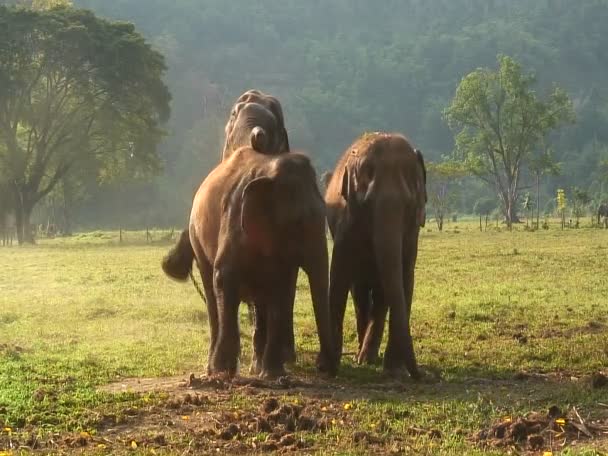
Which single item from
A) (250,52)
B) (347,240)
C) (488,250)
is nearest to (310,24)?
(250,52)

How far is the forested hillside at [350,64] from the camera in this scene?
4200 inches

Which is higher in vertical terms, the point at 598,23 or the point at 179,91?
the point at 598,23

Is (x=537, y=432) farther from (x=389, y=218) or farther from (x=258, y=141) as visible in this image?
(x=258, y=141)

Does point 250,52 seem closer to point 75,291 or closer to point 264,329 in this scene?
point 75,291

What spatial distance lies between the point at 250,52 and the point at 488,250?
121 meters

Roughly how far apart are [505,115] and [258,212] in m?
58.9

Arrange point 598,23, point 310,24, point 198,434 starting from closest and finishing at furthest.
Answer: point 198,434 → point 598,23 → point 310,24

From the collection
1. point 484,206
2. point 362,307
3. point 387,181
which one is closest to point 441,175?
point 484,206

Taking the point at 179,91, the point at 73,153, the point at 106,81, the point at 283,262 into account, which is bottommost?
the point at 283,262

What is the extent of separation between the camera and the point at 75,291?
19.6m

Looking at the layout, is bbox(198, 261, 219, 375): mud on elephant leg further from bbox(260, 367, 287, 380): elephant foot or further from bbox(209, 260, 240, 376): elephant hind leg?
bbox(260, 367, 287, 380): elephant foot

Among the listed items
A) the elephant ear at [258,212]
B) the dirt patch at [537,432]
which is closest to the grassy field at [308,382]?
the dirt patch at [537,432]

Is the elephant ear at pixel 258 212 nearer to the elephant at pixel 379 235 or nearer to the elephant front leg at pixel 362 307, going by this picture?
the elephant at pixel 379 235

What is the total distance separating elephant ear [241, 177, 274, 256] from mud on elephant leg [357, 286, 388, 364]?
7.12ft
